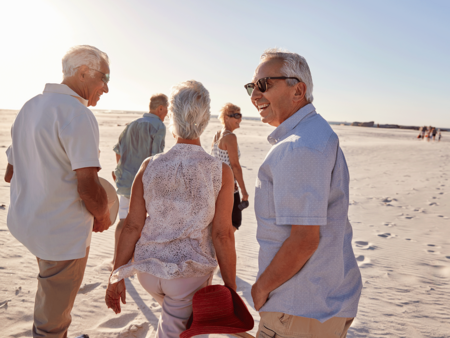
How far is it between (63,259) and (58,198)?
0.42 m

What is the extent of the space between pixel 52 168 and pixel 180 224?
983 millimetres

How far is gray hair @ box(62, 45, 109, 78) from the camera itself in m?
2.27

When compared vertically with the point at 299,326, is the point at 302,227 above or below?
above

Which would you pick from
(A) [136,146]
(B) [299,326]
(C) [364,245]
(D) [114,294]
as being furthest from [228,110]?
(C) [364,245]

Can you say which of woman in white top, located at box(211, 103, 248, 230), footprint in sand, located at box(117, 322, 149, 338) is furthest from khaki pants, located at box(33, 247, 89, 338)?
woman in white top, located at box(211, 103, 248, 230)

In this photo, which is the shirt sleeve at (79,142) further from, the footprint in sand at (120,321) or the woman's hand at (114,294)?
the footprint in sand at (120,321)

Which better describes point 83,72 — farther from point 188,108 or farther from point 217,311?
point 217,311

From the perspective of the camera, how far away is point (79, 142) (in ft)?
6.72

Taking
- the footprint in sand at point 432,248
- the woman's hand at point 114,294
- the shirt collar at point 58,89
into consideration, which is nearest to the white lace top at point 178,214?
the woman's hand at point 114,294

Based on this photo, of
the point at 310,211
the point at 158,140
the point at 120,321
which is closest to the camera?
the point at 310,211

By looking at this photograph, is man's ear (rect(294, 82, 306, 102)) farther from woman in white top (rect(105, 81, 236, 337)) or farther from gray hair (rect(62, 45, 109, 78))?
gray hair (rect(62, 45, 109, 78))

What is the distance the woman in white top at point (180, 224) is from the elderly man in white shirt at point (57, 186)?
1.39 ft

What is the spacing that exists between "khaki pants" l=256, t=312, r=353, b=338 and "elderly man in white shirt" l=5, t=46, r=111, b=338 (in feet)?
4.54

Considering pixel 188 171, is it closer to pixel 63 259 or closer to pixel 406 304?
pixel 63 259
